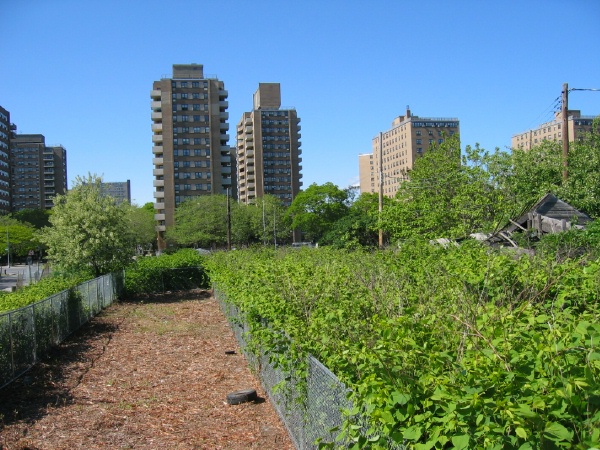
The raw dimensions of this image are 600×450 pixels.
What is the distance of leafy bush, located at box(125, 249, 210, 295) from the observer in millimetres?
28016

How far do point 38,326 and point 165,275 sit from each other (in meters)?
17.9

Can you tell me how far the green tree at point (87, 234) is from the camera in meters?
24.3

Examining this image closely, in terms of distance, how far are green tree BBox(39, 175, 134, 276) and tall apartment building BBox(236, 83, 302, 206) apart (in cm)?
10419

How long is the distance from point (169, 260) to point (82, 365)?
19.2 meters

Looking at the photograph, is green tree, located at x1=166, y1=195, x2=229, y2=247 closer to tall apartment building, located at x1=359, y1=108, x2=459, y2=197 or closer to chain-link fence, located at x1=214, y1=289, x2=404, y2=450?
chain-link fence, located at x1=214, y1=289, x2=404, y2=450

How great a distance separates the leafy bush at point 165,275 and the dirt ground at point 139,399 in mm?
12293

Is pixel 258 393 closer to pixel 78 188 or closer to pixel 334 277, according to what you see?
pixel 334 277

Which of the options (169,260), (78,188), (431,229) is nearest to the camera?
(431,229)

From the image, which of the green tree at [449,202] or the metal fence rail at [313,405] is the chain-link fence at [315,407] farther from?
the green tree at [449,202]

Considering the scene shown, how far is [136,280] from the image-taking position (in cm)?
2802

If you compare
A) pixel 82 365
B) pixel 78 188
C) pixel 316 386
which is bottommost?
pixel 82 365

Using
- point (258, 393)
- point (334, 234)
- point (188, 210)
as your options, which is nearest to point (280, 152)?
point (188, 210)

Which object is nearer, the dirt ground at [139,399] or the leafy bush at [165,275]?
the dirt ground at [139,399]

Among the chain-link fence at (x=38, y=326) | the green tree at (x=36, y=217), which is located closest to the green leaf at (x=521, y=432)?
the chain-link fence at (x=38, y=326)
